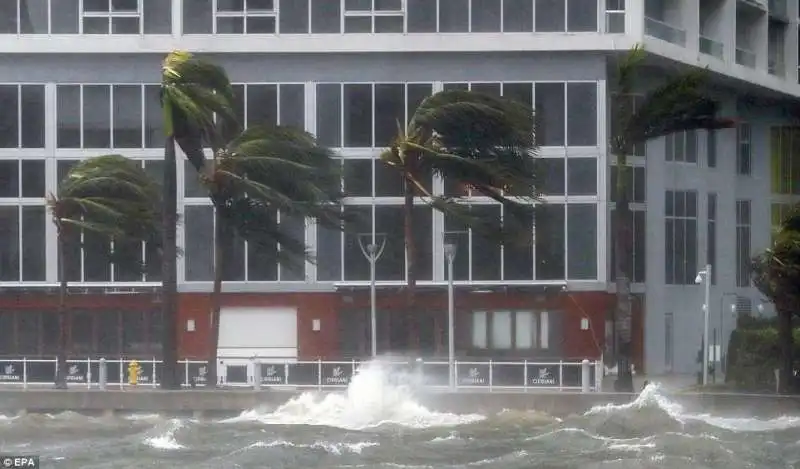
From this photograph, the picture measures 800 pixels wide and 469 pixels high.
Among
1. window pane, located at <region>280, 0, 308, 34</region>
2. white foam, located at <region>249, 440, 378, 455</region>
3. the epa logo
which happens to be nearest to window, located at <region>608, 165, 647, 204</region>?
window pane, located at <region>280, 0, 308, 34</region>

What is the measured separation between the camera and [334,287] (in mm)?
52969

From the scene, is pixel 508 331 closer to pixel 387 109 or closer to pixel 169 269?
pixel 387 109

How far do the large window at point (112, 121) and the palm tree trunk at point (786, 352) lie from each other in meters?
20.4

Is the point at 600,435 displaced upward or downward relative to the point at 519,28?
downward

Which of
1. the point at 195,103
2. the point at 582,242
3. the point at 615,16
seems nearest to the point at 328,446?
the point at 195,103

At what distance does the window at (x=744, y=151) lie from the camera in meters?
65.0

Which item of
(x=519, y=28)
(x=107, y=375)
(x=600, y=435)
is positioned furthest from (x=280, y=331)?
(x=600, y=435)

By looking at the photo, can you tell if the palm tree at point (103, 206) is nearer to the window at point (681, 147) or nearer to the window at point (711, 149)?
the window at point (681, 147)

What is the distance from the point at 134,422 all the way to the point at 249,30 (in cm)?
1740

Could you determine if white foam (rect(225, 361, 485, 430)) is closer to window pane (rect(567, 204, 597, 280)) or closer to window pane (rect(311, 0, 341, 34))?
window pane (rect(567, 204, 597, 280))

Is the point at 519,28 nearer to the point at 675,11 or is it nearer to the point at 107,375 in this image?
the point at 675,11

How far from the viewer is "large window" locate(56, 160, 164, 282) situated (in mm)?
45188

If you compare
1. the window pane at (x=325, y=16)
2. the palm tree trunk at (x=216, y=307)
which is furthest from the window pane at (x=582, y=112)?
the palm tree trunk at (x=216, y=307)

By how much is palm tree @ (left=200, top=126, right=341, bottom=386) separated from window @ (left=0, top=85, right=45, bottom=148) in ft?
37.1
